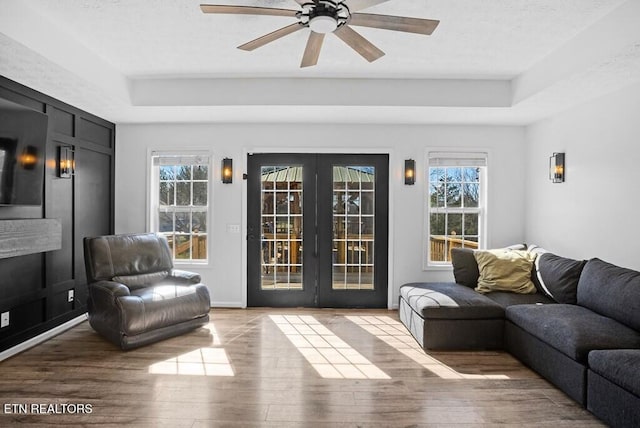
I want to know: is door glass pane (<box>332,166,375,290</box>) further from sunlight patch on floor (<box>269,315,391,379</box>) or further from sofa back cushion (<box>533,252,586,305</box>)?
sofa back cushion (<box>533,252,586,305</box>)

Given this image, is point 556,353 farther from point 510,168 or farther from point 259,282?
point 259,282

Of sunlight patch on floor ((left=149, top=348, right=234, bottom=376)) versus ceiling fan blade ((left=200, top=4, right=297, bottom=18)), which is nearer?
ceiling fan blade ((left=200, top=4, right=297, bottom=18))

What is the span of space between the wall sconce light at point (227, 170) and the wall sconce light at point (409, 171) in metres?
2.28

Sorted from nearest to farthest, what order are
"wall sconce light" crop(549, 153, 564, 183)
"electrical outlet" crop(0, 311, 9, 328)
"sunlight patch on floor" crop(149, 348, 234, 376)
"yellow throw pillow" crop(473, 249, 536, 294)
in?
"sunlight patch on floor" crop(149, 348, 234, 376) < "electrical outlet" crop(0, 311, 9, 328) < "yellow throw pillow" crop(473, 249, 536, 294) < "wall sconce light" crop(549, 153, 564, 183)

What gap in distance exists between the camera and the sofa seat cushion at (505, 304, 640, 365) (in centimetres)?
268

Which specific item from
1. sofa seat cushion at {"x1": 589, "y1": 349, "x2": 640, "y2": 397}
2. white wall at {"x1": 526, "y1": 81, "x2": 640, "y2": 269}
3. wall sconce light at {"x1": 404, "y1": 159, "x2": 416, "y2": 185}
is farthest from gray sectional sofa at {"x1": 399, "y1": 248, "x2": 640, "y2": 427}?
wall sconce light at {"x1": 404, "y1": 159, "x2": 416, "y2": 185}

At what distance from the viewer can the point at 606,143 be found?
3709 mm

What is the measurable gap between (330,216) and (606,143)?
3.05 meters

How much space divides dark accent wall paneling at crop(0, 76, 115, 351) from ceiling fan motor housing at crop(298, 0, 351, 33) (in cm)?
278

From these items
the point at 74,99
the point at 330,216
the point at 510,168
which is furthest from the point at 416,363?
the point at 74,99

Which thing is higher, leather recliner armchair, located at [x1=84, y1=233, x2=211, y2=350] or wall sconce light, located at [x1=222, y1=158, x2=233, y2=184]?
wall sconce light, located at [x1=222, y1=158, x2=233, y2=184]

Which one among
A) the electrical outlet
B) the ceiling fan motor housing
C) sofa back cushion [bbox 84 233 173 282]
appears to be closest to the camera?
the ceiling fan motor housing

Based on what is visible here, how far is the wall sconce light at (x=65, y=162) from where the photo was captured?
4.09 meters

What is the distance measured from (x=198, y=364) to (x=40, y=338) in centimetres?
178
